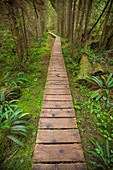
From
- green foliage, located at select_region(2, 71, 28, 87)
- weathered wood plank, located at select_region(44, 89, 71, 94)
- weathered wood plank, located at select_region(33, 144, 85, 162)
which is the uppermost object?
green foliage, located at select_region(2, 71, 28, 87)

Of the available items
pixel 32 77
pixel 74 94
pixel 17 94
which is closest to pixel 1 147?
pixel 17 94

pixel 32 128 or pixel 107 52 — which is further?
pixel 107 52

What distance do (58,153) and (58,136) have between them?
362mm

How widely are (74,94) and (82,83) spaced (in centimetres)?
90

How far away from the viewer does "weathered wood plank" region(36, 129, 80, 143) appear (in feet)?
6.82

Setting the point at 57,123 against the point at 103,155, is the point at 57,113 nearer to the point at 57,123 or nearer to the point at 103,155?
the point at 57,123

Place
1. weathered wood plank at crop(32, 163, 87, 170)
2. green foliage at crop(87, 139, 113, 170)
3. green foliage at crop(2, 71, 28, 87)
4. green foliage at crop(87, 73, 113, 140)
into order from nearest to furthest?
weathered wood plank at crop(32, 163, 87, 170), green foliage at crop(87, 139, 113, 170), green foliage at crop(87, 73, 113, 140), green foliage at crop(2, 71, 28, 87)

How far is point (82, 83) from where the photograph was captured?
436cm

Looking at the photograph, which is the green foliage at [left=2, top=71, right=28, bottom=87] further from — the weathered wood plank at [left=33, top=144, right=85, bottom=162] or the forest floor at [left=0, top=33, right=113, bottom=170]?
the weathered wood plank at [left=33, top=144, right=85, bottom=162]

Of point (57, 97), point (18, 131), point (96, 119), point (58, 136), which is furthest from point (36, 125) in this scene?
point (96, 119)

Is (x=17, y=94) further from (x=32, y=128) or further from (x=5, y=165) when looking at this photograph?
(x=5, y=165)

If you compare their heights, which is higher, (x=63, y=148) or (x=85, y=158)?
(x=63, y=148)

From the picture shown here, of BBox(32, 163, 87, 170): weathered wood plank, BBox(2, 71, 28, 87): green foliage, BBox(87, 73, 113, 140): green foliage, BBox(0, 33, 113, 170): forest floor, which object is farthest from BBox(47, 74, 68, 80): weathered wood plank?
BBox(32, 163, 87, 170): weathered wood plank

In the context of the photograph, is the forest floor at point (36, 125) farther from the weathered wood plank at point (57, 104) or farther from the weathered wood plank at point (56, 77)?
the weathered wood plank at point (56, 77)
